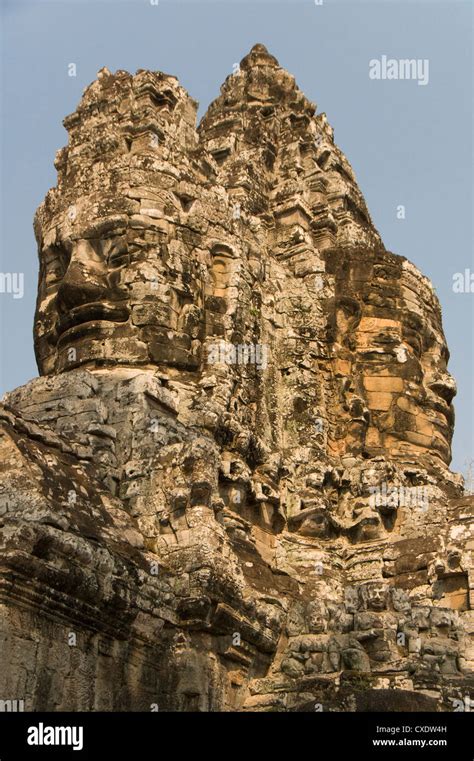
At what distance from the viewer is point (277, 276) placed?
22000mm

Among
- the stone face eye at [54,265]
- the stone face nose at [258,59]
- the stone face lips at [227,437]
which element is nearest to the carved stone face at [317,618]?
the stone face lips at [227,437]

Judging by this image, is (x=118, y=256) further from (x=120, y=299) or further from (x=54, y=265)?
(x=54, y=265)

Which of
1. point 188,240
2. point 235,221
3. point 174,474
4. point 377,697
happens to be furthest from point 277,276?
point 377,697

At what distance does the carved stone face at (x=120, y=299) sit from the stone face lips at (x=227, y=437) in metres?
0.03

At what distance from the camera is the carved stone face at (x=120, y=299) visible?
18.1m

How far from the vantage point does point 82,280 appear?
18.4 m

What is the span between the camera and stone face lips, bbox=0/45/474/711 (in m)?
13.7

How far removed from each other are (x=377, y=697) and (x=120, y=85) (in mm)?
11013

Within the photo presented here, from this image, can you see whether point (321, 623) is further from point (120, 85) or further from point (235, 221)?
point (120, 85)

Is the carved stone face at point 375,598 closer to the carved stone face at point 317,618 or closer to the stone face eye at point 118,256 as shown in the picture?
the carved stone face at point 317,618

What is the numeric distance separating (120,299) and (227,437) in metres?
2.54

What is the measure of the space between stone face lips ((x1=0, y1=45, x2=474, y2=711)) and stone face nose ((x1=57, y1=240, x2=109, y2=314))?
33 mm
